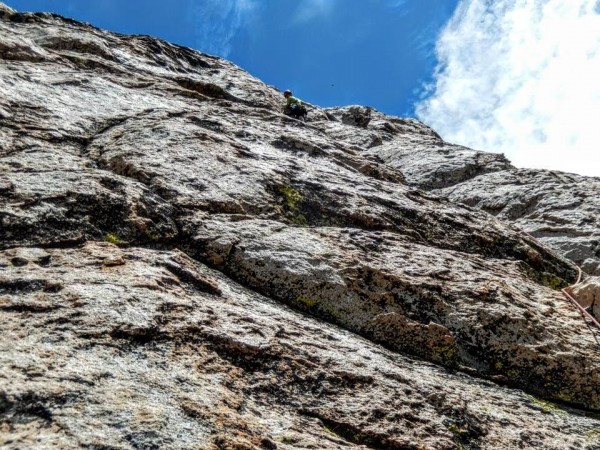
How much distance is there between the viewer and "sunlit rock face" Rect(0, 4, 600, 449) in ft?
14.4

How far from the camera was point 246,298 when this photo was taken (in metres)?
6.98

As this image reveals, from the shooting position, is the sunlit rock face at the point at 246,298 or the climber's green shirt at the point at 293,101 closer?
the sunlit rock face at the point at 246,298

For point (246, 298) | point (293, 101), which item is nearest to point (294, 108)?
point (293, 101)

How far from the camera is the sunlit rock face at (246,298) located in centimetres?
440

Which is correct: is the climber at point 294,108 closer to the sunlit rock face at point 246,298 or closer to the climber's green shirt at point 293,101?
the climber's green shirt at point 293,101

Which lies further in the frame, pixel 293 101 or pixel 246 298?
pixel 293 101

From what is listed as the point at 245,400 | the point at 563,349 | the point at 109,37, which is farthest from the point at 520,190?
the point at 109,37

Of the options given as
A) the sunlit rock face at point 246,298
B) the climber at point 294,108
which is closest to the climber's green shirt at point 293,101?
the climber at point 294,108

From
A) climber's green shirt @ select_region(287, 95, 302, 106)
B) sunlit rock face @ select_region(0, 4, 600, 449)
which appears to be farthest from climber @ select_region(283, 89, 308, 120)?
sunlit rock face @ select_region(0, 4, 600, 449)

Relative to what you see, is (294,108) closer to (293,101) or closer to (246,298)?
(293,101)

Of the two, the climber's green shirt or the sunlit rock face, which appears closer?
the sunlit rock face

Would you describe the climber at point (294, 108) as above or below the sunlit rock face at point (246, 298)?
above

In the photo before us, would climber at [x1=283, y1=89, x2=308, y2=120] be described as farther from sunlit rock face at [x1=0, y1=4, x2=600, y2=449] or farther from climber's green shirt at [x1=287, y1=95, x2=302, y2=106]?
sunlit rock face at [x1=0, y1=4, x2=600, y2=449]

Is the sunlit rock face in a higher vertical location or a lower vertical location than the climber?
lower
